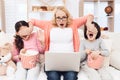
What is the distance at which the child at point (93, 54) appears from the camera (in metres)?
1.77

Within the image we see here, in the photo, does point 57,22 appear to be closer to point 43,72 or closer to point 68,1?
point 43,72

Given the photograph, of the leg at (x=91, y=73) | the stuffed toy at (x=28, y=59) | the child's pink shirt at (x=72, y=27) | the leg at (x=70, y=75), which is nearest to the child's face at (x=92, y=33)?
the child's pink shirt at (x=72, y=27)

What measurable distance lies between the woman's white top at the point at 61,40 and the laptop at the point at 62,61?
0.22 m

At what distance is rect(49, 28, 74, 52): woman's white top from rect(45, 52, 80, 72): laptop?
0.22 meters

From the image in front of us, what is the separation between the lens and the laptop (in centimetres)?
164

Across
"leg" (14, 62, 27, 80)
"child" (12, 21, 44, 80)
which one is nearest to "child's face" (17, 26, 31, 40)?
"child" (12, 21, 44, 80)

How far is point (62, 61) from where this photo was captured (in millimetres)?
1682

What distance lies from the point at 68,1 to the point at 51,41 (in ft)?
6.51

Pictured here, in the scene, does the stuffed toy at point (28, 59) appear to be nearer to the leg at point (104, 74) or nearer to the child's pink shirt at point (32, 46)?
the child's pink shirt at point (32, 46)

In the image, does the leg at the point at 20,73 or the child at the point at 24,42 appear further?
the child at the point at 24,42

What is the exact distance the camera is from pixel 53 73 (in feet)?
5.66

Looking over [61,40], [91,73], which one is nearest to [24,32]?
[61,40]

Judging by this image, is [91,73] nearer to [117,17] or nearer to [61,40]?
[61,40]

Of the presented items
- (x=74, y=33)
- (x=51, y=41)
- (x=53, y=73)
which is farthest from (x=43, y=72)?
(x=74, y=33)
